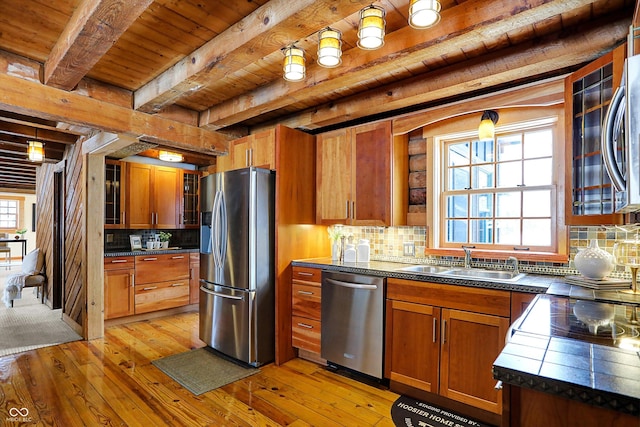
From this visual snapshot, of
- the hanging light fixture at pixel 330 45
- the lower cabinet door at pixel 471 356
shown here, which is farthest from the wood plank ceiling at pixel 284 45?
the lower cabinet door at pixel 471 356

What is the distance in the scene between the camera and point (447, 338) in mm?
2430

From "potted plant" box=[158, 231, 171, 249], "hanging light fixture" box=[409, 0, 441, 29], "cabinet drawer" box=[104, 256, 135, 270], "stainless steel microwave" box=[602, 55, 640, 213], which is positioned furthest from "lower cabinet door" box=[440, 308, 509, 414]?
"potted plant" box=[158, 231, 171, 249]

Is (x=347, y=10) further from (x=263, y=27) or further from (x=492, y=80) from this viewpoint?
(x=492, y=80)

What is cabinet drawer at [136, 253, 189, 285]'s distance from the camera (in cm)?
460

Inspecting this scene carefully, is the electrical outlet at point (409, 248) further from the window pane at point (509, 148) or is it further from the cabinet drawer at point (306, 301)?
the window pane at point (509, 148)

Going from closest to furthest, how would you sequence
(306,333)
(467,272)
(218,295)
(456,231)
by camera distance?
(467,272) < (456,231) < (306,333) < (218,295)

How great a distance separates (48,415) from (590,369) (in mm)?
3039

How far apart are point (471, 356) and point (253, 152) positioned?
2.61 m

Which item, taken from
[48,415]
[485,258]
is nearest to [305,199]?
[485,258]

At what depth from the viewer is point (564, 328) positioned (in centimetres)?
127

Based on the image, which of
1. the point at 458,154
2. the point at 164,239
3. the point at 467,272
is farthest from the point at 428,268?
the point at 164,239

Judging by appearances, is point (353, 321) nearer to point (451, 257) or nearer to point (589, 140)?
point (451, 257)

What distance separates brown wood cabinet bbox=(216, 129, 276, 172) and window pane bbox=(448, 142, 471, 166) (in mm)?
1633

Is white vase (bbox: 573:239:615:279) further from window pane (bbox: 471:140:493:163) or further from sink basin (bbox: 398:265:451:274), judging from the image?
window pane (bbox: 471:140:493:163)
